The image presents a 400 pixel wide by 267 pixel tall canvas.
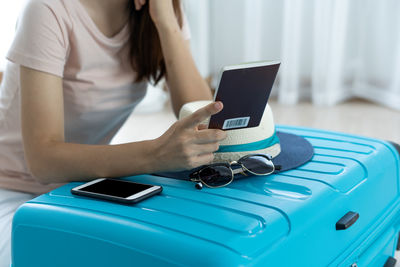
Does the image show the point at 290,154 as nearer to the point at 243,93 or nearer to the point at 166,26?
the point at 243,93

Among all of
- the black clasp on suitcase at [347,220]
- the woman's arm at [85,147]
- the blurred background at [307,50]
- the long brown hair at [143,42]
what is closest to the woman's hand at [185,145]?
the woman's arm at [85,147]

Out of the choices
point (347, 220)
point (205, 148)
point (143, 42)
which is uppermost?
point (143, 42)

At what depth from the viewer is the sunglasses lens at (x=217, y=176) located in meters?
0.78

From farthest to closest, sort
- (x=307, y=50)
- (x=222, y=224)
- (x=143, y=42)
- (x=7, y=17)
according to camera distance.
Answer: (x=307, y=50) < (x=7, y=17) < (x=143, y=42) < (x=222, y=224)

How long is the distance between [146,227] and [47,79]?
40 centimetres

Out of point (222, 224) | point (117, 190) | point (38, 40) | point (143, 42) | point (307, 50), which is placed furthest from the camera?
point (307, 50)

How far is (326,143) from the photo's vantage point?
39.6 inches

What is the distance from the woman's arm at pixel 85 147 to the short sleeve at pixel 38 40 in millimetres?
18

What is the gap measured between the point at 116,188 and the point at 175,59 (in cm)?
47

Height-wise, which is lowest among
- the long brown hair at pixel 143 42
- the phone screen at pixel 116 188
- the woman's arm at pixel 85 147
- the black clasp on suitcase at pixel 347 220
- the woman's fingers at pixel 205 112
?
the black clasp on suitcase at pixel 347 220

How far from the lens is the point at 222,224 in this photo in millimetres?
647

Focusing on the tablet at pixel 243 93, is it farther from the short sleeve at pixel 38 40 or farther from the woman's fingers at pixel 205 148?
the short sleeve at pixel 38 40

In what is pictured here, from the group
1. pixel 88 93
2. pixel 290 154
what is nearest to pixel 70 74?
pixel 88 93

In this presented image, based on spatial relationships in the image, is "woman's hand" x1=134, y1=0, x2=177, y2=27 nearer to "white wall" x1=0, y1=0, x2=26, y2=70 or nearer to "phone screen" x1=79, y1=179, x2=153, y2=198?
"phone screen" x1=79, y1=179, x2=153, y2=198
